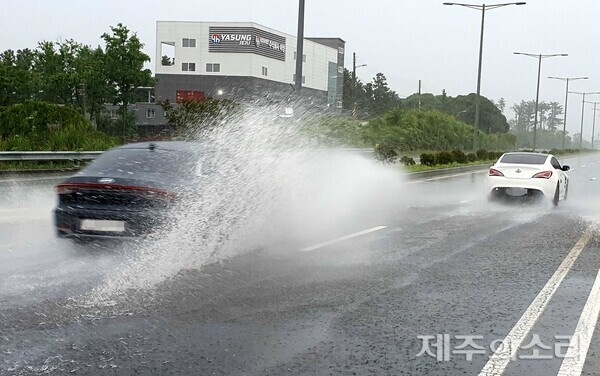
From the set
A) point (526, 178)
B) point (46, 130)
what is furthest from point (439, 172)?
point (46, 130)

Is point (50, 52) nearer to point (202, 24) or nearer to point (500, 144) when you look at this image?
point (202, 24)

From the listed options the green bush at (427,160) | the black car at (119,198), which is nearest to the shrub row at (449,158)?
the green bush at (427,160)

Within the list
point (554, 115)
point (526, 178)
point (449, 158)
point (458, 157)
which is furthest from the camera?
point (554, 115)

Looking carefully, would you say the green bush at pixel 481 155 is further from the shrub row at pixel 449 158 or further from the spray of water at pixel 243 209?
the spray of water at pixel 243 209

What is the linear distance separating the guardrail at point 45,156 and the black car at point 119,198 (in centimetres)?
1298

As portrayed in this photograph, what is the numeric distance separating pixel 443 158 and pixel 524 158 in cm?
1896

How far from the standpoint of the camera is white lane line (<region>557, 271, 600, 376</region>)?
470 centimetres

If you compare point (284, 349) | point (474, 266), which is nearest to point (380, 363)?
point (284, 349)

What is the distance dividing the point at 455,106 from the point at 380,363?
117 meters

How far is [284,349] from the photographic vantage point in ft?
16.3

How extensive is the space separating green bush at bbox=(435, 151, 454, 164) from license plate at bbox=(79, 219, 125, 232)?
28.3m

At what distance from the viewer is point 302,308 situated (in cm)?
614

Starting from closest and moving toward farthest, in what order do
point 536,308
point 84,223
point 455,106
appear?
point 536,308 → point 84,223 → point 455,106

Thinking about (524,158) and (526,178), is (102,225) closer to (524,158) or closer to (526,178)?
(526,178)
